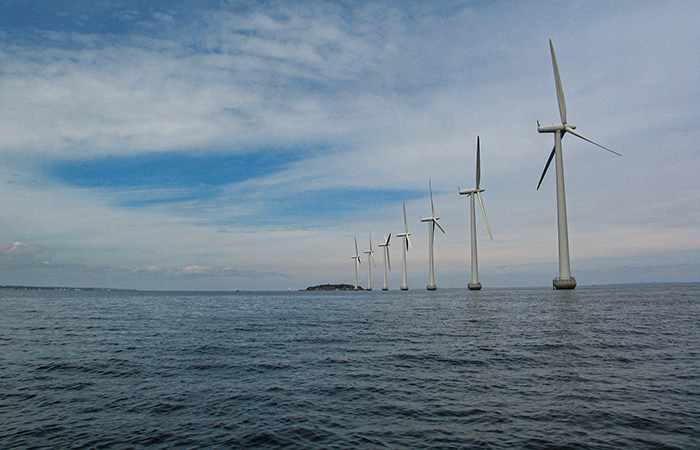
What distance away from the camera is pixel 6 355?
88.8 ft

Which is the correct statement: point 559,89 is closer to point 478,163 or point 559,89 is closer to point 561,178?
point 561,178

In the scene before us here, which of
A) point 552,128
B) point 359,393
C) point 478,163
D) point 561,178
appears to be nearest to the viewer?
point 359,393

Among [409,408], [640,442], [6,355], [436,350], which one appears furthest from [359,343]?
[6,355]

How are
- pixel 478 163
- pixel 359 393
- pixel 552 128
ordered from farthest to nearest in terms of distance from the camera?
pixel 478 163
pixel 552 128
pixel 359 393

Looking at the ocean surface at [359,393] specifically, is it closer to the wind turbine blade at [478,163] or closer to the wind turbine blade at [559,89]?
the wind turbine blade at [559,89]

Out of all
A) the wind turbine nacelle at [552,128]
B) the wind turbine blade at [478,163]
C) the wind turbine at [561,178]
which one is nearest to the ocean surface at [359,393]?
the wind turbine at [561,178]

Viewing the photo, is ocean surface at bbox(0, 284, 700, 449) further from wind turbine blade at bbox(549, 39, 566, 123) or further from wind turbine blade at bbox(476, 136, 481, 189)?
wind turbine blade at bbox(476, 136, 481, 189)

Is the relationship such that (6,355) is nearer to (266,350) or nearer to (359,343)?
(266,350)

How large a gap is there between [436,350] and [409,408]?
1222 cm

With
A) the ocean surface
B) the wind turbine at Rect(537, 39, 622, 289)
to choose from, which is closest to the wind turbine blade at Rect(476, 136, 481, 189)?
the wind turbine at Rect(537, 39, 622, 289)

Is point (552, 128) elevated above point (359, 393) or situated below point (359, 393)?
above

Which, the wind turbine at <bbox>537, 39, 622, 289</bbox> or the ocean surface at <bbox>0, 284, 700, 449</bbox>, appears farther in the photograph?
the wind turbine at <bbox>537, 39, 622, 289</bbox>

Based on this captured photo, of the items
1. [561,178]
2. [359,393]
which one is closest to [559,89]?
[561,178]

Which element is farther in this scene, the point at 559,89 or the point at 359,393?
the point at 559,89
